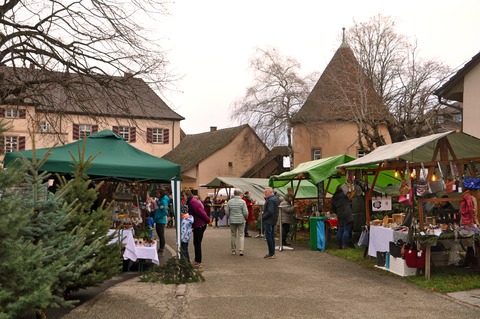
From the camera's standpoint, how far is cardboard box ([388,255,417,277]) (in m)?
A: 11.7

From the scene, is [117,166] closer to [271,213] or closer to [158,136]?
[271,213]

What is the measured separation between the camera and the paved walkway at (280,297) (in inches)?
333

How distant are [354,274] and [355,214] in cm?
597

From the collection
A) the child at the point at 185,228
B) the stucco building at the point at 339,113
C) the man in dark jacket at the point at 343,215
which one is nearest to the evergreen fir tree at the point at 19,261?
the child at the point at 185,228

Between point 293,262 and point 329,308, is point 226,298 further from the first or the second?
point 293,262

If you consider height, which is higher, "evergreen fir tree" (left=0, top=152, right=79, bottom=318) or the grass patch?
"evergreen fir tree" (left=0, top=152, right=79, bottom=318)

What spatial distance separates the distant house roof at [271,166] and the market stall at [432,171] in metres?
36.2

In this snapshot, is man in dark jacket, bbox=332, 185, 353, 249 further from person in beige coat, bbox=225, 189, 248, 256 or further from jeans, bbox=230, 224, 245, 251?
jeans, bbox=230, 224, 245, 251

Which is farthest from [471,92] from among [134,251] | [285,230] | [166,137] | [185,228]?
[166,137]

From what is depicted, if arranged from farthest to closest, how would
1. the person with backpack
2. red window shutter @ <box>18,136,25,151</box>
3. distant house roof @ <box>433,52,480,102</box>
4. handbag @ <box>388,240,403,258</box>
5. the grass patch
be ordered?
red window shutter @ <box>18,136,25,151</box>, distant house roof @ <box>433,52,480,102</box>, handbag @ <box>388,240,403,258</box>, the person with backpack, the grass patch

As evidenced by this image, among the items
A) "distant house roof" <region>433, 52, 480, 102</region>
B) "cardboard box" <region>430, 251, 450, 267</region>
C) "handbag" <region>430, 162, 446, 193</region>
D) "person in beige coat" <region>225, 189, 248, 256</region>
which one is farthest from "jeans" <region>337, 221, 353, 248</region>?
"distant house roof" <region>433, 52, 480, 102</region>

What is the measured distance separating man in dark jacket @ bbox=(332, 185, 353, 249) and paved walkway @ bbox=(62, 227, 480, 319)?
354 centimetres

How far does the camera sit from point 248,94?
43.2m

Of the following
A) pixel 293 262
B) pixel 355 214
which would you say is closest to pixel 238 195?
pixel 293 262
